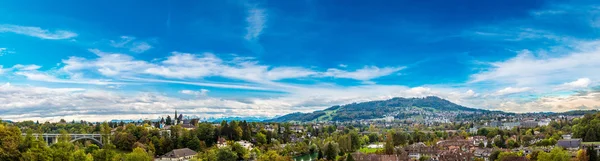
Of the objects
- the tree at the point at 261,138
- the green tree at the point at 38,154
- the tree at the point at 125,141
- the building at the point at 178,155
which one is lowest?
the building at the point at 178,155

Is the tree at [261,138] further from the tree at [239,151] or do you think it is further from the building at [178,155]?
the building at [178,155]

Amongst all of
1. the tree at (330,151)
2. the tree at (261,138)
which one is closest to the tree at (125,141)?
the tree at (261,138)

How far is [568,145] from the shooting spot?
59.3 meters

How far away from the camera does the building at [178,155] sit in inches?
2217

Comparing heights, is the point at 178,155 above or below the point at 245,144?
below

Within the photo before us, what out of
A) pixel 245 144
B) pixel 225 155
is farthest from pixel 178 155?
pixel 245 144

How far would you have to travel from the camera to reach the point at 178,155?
2232 inches

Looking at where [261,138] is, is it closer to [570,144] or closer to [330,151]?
[330,151]

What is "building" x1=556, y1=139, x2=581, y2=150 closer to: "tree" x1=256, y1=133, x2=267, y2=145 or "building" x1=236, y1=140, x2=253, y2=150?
"building" x1=236, y1=140, x2=253, y2=150

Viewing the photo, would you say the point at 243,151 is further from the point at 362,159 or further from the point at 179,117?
the point at 179,117

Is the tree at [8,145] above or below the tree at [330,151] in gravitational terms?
above

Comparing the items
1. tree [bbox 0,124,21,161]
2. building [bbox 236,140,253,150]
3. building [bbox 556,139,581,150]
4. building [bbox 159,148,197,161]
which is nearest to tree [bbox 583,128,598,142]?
building [bbox 556,139,581,150]

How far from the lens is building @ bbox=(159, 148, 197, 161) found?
185 feet

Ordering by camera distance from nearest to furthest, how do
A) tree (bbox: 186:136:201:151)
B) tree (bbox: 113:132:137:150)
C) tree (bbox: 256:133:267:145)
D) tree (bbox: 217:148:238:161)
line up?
tree (bbox: 217:148:238:161)
tree (bbox: 113:132:137:150)
tree (bbox: 186:136:201:151)
tree (bbox: 256:133:267:145)
